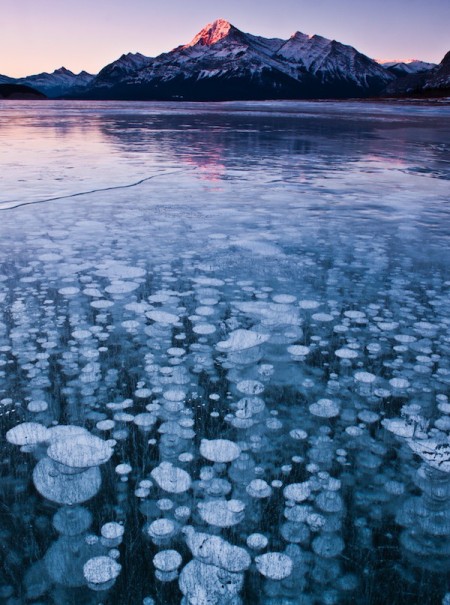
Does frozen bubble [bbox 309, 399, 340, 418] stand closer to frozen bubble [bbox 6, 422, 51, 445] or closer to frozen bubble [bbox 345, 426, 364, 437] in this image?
frozen bubble [bbox 345, 426, 364, 437]

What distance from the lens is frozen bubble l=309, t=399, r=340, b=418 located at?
2115mm

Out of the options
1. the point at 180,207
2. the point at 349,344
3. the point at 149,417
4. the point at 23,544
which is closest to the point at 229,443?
the point at 149,417

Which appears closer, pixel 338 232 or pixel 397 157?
pixel 338 232

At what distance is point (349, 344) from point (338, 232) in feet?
8.79

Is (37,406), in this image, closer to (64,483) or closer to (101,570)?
(64,483)

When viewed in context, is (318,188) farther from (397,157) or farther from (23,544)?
(23,544)

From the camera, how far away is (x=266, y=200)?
672 centimetres

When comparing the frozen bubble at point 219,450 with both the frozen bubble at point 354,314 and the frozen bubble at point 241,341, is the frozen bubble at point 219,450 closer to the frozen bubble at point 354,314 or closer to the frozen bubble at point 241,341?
the frozen bubble at point 241,341

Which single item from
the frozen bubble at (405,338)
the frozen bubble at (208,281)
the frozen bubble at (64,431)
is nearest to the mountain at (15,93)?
the frozen bubble at (208,281)

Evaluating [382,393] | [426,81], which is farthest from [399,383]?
[426,81]

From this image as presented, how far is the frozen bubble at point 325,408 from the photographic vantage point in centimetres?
212

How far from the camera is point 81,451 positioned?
6.12 ft

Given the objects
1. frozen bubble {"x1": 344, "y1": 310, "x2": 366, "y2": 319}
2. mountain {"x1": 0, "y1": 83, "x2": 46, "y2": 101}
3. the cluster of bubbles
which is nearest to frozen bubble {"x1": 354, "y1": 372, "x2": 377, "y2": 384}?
the cluster of bubbles

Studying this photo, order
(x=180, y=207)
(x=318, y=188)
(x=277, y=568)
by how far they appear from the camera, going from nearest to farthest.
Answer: (x=277, y=568) < (x=180, y=207) < (x=318, y=188)
